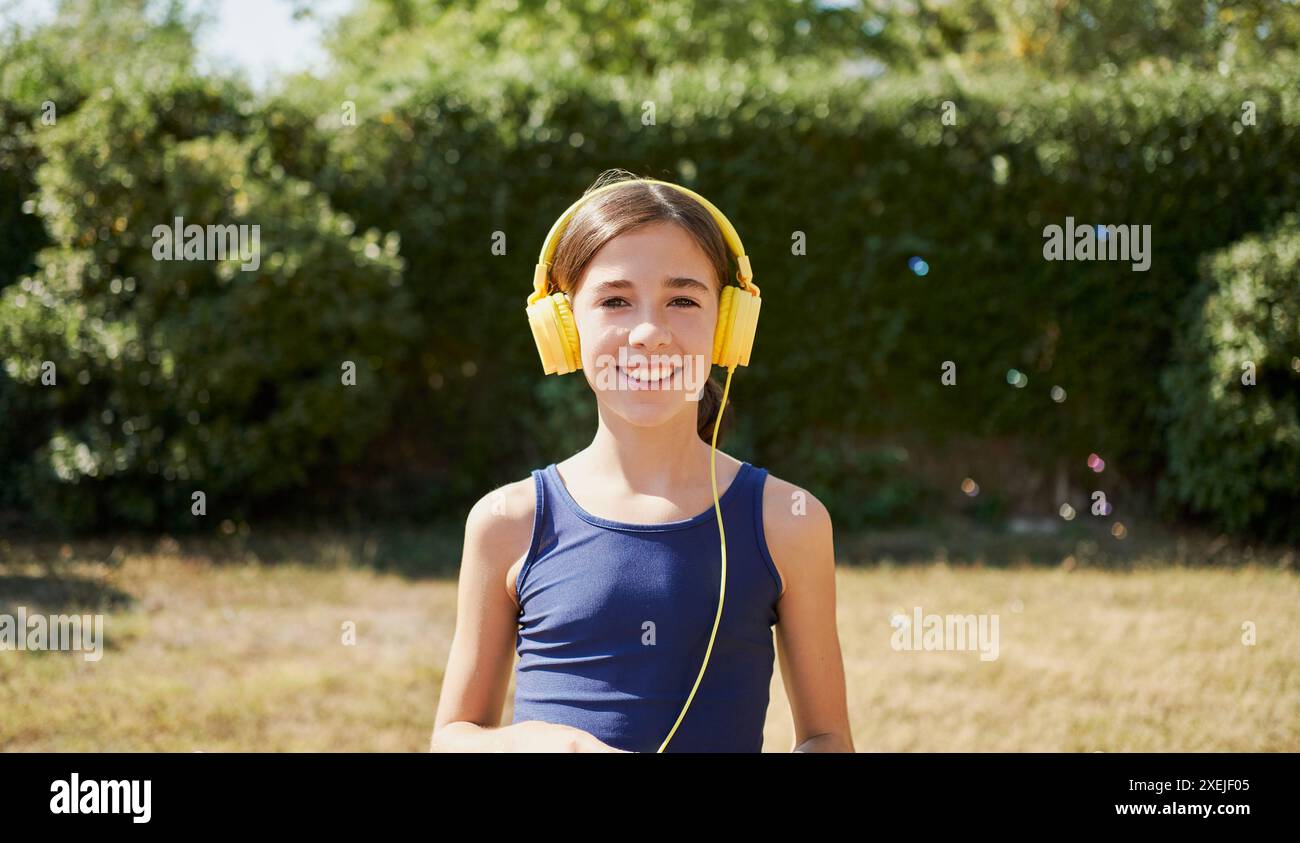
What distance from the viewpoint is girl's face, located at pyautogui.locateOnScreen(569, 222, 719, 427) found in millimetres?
1978

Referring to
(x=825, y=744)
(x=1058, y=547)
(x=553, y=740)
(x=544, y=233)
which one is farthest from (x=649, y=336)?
(x=1058, y=547)

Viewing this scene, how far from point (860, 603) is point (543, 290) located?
4.92m

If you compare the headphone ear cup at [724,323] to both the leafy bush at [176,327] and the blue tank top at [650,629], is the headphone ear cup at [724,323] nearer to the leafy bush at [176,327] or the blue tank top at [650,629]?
the blue tank top at [650,629]

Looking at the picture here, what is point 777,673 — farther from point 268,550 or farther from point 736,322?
point 736,322

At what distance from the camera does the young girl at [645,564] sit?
1.94 m

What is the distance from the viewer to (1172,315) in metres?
8.30

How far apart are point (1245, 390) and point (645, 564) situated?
689 centimetres

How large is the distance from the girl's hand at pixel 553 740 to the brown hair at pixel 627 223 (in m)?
0.83

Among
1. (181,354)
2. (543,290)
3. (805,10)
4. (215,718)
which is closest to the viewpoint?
(543,290)

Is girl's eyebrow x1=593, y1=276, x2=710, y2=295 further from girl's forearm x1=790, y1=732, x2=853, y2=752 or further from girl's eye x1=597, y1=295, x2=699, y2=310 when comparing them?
girl's forearm x1=790, y1=732, x2=853, y2=752

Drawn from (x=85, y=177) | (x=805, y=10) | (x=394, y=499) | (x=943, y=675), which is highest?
(x=805, y=10)

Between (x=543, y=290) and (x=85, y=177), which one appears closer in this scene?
(x=543, y=290)
